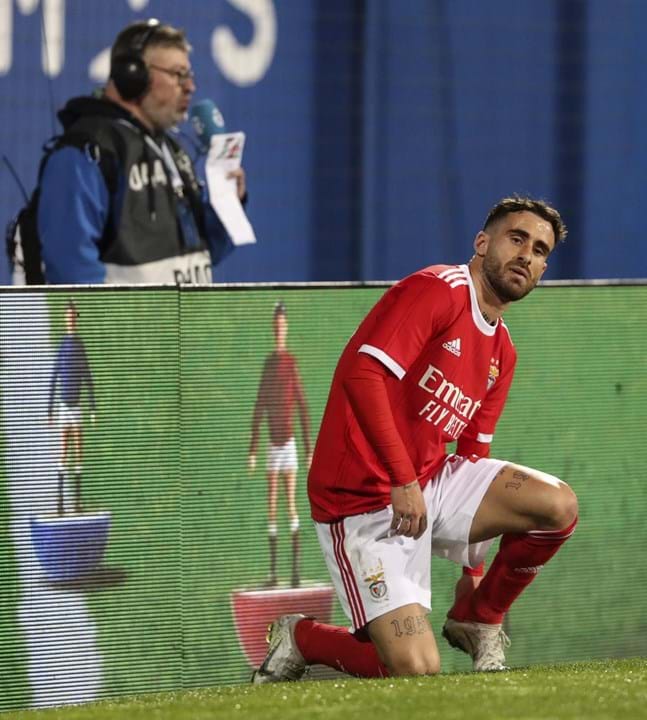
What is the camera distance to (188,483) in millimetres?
5422

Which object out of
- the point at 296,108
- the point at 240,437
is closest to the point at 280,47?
the point at 296,108

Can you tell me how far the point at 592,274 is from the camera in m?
9.08

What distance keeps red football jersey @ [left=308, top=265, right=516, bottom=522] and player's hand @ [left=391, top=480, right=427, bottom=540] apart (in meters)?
0.20

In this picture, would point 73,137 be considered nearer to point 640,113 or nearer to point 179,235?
point 179,235

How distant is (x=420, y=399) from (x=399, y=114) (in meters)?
3.83

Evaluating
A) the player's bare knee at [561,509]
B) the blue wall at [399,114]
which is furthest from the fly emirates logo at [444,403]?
the blue wall at [399,114]

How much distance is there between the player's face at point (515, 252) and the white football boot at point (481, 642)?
1.00m

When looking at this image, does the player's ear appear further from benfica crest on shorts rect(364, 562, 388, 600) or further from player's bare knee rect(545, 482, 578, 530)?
benfica crest on shorts rect(364, 562, 388, 600)

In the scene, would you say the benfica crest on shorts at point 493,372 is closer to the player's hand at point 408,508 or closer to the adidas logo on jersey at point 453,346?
the adidas logo on jersey at point 453,346

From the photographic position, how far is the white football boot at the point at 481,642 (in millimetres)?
5348

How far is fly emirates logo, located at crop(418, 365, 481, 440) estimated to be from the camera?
516cm

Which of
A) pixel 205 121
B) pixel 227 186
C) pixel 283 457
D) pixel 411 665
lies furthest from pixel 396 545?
pixel 205 121

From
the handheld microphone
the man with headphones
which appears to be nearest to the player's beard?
the man with headphones

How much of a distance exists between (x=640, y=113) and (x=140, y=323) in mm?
4541
